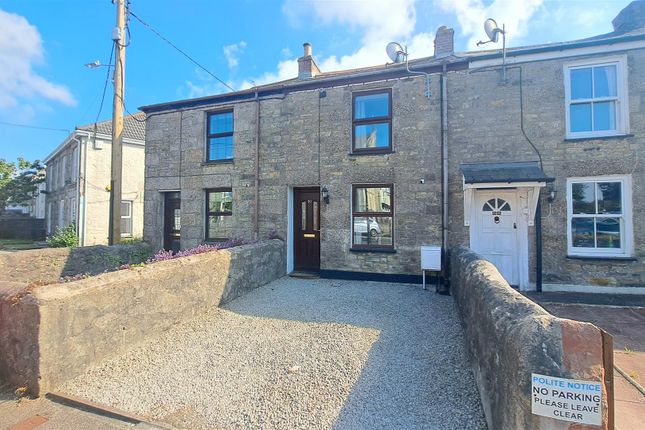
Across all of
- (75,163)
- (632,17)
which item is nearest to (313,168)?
(632,17)

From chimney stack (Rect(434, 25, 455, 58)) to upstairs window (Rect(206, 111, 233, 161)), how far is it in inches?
252

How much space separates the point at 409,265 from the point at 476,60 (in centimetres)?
521

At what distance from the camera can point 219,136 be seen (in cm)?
1048

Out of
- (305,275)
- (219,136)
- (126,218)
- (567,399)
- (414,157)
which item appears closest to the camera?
(567,399)

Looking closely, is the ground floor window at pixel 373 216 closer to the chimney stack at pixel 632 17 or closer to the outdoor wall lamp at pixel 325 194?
the outdoor wall lamp at pixel 325 194

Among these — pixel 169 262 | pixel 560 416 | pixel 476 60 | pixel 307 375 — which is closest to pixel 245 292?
pixel 169 262

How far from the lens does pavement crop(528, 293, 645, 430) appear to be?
9.86 ft

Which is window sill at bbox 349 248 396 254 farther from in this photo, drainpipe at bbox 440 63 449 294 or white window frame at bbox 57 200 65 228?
white window frame at bbox 57 200 65 228

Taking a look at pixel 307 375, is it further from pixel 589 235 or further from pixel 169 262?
pixel 589 235

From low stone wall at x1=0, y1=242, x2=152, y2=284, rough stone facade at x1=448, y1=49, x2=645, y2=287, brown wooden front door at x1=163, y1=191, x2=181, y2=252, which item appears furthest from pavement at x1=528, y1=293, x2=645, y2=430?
brown wooden front door at x1=163, y1=191, x2=181, y2=252

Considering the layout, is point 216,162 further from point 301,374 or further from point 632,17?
point 632,17

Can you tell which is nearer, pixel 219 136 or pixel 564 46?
pixel 564 46

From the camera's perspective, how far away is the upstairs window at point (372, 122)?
28.2ft

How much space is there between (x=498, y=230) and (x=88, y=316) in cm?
796
